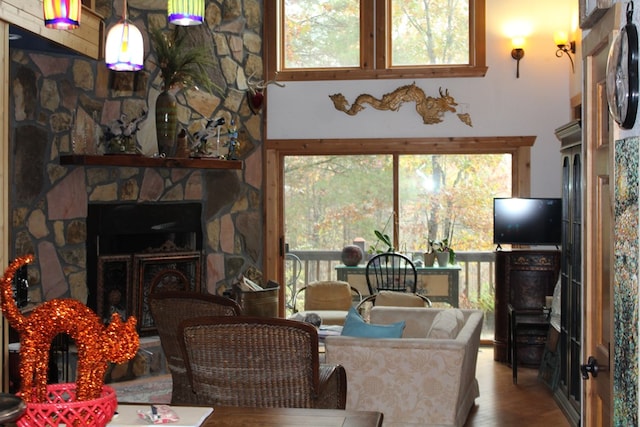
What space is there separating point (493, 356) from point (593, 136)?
5057mm

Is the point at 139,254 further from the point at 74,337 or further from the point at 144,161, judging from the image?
the point at 74,337

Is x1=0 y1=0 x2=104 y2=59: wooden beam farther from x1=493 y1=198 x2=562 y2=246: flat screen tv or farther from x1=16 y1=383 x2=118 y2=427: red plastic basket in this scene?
x1=493 y1=198 x2=562 y2=246: flat screen tv

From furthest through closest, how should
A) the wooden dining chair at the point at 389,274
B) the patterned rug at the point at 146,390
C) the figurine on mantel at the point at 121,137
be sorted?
the wooden dining chair at the point at 389,274
the figurine on mantel at the point at 121,137
the patterned rug at the point at 146,390

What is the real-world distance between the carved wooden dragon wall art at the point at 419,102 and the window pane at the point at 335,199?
1.78 ft

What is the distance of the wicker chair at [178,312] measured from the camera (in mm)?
4520

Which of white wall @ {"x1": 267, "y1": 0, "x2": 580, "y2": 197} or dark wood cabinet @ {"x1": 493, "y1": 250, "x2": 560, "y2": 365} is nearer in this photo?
dark wood cabinet @ {"x1": 493, "y1": 250, "x2": 560, "y2": 365}

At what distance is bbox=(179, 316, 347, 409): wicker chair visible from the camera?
3.66 metres

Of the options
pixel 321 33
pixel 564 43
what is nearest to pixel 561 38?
pixel 564 43

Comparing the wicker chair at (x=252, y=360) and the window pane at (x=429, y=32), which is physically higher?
the window pane at (x=429, y=32)

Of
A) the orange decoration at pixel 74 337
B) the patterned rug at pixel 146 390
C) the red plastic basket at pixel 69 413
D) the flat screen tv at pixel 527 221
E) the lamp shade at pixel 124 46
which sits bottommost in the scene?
the patterned rug at pixel 146 390

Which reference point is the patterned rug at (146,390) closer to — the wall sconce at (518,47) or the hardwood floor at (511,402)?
the hardwood floor at (511,402)

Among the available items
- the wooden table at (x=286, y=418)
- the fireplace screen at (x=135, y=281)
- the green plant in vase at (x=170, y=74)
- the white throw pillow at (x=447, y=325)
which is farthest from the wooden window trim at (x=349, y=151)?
the wooden table at (x=286, y=418)

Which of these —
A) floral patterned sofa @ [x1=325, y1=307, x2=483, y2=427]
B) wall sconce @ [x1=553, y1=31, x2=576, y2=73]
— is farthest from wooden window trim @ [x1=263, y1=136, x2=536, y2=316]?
floral patterned sofa @ [x1=325, y1=307, x2=483, y2=427]

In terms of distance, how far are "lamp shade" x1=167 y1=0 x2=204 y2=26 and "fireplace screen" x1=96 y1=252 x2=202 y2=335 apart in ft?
12.0
